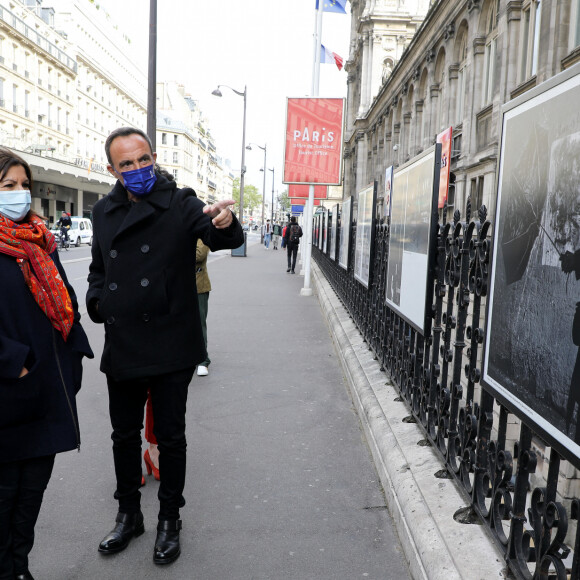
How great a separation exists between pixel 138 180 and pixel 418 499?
196 centimetres

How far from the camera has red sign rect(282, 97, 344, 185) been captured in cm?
1347

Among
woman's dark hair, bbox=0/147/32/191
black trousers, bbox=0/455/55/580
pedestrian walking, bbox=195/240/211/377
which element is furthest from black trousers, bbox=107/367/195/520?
pedestrian walking, bbox=195/240/211/377

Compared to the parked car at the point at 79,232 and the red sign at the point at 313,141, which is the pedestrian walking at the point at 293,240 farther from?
the parked car at the point at 79,232

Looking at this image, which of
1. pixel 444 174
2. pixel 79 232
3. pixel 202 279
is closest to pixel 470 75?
pixel 444 174

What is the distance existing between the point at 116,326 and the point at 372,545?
159 cm

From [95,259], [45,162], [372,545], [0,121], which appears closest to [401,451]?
[372,545]

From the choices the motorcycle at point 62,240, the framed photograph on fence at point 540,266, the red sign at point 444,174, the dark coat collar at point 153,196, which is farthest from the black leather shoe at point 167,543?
the motorcycle at point 62,240

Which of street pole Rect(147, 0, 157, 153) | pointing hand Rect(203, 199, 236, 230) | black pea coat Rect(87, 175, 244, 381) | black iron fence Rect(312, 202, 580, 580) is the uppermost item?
street pole Rect(147, 0, 157, 153)

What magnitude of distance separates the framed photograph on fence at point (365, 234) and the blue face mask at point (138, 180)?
3.49 metres

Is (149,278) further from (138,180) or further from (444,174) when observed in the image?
(444,174)

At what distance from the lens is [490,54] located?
19.8 metres

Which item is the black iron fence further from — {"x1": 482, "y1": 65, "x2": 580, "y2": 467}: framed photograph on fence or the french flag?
the french flag

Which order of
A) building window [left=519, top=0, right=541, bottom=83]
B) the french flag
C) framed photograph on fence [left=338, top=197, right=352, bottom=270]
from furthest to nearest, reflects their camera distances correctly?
the french flag → building window [left=519, top=0, right=541, bottom=83] → framed photograph on fence [left=338, top=197, right=352, bottom=270]

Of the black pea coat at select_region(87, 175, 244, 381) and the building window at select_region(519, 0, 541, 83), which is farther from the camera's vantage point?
the building window at select_region(519, 0, 541, 83)
